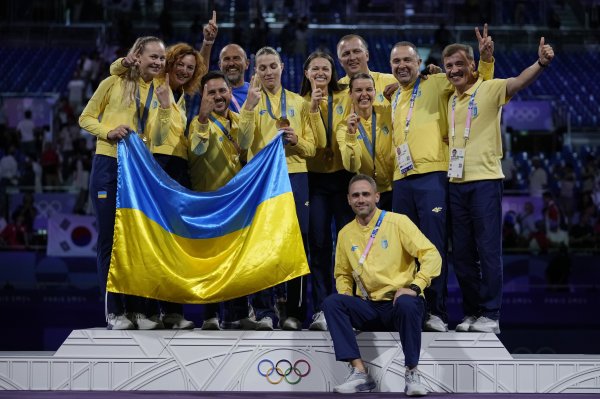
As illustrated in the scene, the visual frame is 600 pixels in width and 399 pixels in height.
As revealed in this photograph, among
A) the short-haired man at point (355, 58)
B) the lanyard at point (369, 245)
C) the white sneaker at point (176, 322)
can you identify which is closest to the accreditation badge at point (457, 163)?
the lanyard at point (369, 245)

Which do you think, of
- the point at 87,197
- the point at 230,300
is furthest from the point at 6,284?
the point at 230,300

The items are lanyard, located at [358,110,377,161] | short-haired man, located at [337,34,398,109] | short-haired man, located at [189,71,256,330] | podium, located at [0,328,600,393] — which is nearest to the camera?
podium, located at [0,328,600,393]

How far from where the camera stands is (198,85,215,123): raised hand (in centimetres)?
637

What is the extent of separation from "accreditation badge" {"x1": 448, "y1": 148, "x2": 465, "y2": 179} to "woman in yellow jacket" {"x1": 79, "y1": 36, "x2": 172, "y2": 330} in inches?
68.2

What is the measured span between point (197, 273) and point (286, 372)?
0.84 metres

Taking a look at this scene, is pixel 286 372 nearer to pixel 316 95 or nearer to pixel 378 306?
pixel 378 306

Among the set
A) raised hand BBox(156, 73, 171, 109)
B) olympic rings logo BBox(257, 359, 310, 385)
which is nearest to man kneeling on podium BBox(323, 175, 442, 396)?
olympic rings logo BBox(257, 359, 310, 385)

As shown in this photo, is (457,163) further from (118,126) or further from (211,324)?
(118,126)

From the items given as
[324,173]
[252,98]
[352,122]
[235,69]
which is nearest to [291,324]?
[324,173]

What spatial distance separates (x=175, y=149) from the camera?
649 cm

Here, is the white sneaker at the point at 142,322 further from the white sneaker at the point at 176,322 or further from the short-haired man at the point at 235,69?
the short-haired man at the point at 235,69

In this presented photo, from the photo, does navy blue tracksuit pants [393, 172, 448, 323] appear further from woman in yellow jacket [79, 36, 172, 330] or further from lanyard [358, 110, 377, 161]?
woman in yellow jacket [79, 36, 172, 330]

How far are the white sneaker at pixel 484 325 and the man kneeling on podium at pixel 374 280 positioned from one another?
49 centimetres

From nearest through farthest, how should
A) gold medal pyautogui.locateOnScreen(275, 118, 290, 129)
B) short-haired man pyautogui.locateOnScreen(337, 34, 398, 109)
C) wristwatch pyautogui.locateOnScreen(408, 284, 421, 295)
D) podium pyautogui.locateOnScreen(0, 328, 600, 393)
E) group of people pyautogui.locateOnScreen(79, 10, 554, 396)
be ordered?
wristwatch pyautogui.locateOnScreen(408, 284, 421, 295) → podium pyautogui.locateOnScreen(0, 328, 600, 393) → group of people pyautogui.locateOnScreen(79, 10, 554, 396) → gold medal pyautogui.locateOnScreen(275, 118, 290, 129) → short-haired man pyautogui.locateOnScreen(337, 34, 398, 109)
